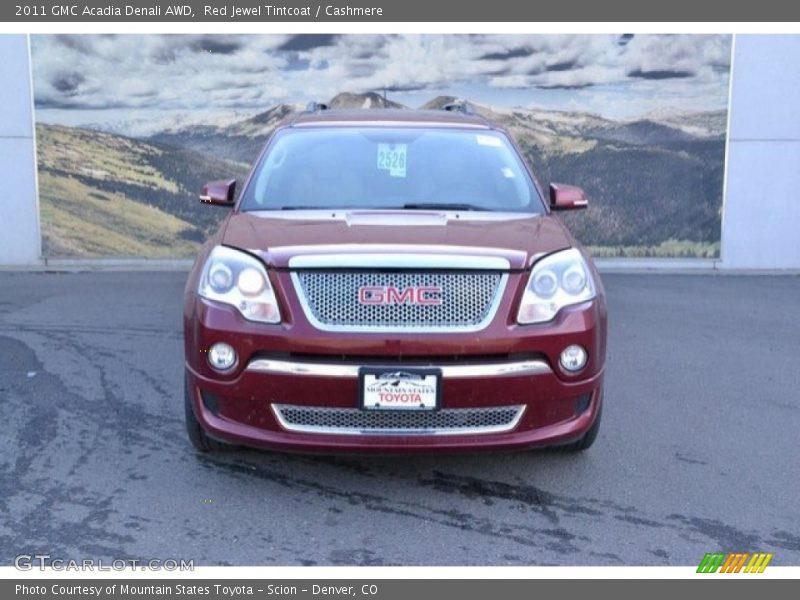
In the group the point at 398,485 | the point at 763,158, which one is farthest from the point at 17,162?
the point at 763,158

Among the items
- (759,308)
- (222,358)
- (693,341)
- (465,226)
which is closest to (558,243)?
(465,226)

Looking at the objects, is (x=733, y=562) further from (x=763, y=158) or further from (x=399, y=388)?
(x=763, y=158)

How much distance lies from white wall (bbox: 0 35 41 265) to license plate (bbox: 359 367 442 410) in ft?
27.1

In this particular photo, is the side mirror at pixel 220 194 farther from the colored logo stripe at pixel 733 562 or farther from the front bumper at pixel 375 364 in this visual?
the colored logo stripe at pixel 733 562

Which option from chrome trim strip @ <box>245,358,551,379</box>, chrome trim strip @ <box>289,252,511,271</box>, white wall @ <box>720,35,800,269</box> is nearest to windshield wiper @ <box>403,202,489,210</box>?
chrome trim strip @ <box>289,252,511,271</box>

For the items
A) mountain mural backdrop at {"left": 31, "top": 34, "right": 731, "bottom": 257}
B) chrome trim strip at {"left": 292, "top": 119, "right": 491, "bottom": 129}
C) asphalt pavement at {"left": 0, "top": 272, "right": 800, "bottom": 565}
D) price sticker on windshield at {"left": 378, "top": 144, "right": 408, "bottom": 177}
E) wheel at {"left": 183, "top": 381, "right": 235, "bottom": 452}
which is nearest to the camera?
asphalt pavement at {"left": 0, "top": 272, "right": 800, "bottom": 565}

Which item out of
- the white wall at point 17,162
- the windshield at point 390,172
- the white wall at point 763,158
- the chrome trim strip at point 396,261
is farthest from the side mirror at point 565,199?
the white wall at point 17,162

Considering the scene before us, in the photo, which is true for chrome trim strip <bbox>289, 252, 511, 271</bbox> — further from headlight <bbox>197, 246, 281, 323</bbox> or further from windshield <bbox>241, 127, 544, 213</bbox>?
windshield <bbox>241, 127, 544, 213</bbox>

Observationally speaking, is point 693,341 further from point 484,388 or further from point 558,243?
point 484,388

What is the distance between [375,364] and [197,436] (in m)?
1.21

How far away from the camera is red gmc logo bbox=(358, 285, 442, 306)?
363 centimetres

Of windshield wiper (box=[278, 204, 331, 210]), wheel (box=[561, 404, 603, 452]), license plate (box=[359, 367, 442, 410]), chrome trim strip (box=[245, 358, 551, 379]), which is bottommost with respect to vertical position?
wheel (box=[561, 404, 603, 452])

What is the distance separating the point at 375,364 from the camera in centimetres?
358

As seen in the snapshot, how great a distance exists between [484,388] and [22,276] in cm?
820
